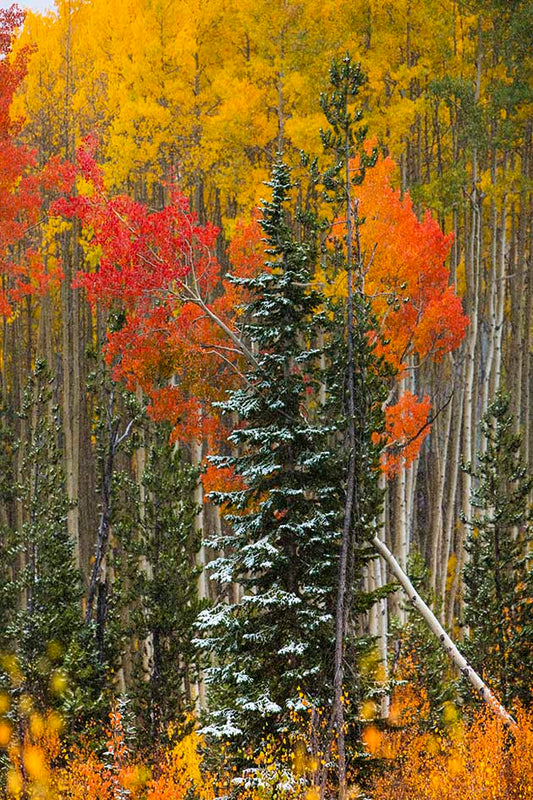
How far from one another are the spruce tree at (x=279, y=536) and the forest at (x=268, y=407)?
0.04 meters

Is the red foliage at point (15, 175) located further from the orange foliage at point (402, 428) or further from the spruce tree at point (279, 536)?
the spruce tree at point (279, 536)

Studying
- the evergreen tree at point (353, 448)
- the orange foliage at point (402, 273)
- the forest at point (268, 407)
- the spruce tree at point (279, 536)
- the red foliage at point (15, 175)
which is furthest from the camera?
the red foliage at point (15, 175)

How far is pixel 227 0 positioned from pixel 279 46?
2465 mm

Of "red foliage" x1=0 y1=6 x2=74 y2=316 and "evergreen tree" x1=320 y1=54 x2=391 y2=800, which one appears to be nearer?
"evergreen tree" x1=320 y1=54 x2=391 y2=800

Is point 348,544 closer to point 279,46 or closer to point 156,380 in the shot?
point 156,380

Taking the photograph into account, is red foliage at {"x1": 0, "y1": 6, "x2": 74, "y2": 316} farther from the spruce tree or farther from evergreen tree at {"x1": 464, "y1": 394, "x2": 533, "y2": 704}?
evergreen tree at {"x1": 464, "y1": 394, "x2": 533, "y2": 704}

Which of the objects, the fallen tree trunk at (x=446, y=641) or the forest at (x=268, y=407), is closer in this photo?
the forest at (x=268, y=407)

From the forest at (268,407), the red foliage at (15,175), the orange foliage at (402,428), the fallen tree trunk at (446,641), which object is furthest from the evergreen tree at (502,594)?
the red foliage at (15,175)

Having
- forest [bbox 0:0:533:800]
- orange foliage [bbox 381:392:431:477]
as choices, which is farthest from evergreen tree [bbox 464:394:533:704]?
orange foliage [bbox 381:392:431:477]

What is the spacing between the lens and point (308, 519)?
11.4 metres

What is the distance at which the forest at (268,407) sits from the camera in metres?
11.4

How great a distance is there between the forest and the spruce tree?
4 cm

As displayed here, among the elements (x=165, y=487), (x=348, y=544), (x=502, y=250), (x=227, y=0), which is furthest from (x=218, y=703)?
(x=227, y=0)

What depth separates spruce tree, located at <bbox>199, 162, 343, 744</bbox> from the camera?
36.0ft
